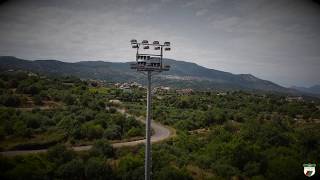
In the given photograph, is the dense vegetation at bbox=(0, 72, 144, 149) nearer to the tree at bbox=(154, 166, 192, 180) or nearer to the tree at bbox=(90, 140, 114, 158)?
the tree at bbox=(90, 140, 114, 158)

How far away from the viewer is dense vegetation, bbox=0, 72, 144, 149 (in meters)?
17.4

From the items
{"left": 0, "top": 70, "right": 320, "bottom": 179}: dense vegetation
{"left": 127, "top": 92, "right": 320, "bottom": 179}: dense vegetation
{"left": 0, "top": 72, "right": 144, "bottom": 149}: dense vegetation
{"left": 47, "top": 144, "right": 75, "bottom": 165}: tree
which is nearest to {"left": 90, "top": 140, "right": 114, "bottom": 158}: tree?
{"left": 0, "top": 70, "right": 320, "bottom": 179}: dense vegetation

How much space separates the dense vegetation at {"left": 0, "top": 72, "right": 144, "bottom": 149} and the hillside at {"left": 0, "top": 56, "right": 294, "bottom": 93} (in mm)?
47636

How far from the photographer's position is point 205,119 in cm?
3114

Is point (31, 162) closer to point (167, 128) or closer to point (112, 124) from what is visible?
point (112, 124)

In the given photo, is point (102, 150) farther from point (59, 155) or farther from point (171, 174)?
point (171, 174)

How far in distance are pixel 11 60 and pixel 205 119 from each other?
62199mm

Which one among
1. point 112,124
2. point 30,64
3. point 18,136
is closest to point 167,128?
point 112,124

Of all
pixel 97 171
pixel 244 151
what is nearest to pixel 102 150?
pixel 97 171

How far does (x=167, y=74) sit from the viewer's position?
152 meters

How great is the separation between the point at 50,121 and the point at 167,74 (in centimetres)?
13216

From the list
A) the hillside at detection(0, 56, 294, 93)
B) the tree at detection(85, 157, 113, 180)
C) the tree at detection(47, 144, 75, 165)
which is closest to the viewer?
the tree at detection(85, 157, 113, 180)

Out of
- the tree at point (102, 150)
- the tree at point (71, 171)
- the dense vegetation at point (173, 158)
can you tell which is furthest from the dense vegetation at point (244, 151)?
the tree at point (71, 171)

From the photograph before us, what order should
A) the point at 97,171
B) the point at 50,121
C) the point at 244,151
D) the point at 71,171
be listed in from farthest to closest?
the point at 50,121, the point at 244,151, the point at 97,171, the point at 71,171
